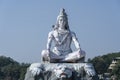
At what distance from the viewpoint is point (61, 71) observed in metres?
17.3

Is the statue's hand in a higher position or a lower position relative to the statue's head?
lower

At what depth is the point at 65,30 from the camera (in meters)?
18.9

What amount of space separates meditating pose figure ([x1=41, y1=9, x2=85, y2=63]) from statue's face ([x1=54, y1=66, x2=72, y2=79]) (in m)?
0.78

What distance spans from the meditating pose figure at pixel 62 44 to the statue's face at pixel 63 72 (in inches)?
30.6

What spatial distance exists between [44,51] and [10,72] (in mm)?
46581

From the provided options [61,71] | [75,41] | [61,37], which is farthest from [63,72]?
[61,37]

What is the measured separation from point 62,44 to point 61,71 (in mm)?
1754

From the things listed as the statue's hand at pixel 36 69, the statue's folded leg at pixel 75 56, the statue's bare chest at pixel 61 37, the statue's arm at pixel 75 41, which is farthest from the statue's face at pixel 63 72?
the statue's bare chest at pixel 61 37

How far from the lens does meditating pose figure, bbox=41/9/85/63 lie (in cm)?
1803

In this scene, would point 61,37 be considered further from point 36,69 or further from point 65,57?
point 36,69

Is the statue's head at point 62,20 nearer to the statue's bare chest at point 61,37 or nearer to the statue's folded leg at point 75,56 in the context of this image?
the statue's bare chest at point 61,37

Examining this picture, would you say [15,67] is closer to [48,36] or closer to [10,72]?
[10,72]

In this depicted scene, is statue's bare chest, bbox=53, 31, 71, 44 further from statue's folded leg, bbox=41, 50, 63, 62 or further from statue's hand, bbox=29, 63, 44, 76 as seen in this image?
statue's hand, bbox=29, 63, 44, 76

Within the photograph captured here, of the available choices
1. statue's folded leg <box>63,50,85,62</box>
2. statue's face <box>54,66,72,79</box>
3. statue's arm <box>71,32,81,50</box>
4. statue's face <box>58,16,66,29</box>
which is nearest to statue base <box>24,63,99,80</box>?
statue's face <box>54,66,72,79</box>
